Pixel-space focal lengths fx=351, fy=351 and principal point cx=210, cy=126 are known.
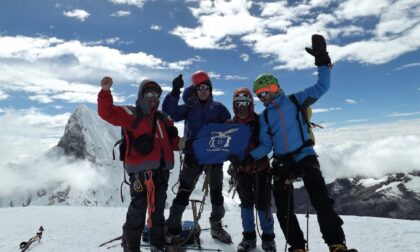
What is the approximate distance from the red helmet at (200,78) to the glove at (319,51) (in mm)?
2285

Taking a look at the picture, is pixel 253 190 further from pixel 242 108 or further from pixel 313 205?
pixel 242 108

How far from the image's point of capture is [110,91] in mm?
5781

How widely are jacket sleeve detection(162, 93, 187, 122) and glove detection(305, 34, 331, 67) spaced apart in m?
2.80

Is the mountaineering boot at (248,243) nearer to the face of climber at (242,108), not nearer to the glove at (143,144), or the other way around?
the face of climber at (242,108)

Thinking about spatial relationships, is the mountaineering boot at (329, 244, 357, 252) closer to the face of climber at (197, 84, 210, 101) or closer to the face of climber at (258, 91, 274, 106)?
the face of climber at (258, 91, 274, 106)

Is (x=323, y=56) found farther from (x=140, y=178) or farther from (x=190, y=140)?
(x=140, y=178)

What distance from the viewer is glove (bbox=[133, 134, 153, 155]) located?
601 centimetres

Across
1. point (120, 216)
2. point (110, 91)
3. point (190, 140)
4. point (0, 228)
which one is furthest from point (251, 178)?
point (0, 228)

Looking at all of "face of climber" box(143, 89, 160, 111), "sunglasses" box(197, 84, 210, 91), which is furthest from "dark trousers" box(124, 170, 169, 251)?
"sunglasses" box(197, 84, 210, 91)

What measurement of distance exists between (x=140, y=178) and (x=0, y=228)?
617 centimetres

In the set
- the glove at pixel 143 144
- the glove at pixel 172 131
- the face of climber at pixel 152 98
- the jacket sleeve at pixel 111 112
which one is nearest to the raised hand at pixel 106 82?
the jacket sleeve at pixel 111 112

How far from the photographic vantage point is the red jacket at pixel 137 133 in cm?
574

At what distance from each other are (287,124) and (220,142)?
1494 mm

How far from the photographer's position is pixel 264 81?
21.9ft
